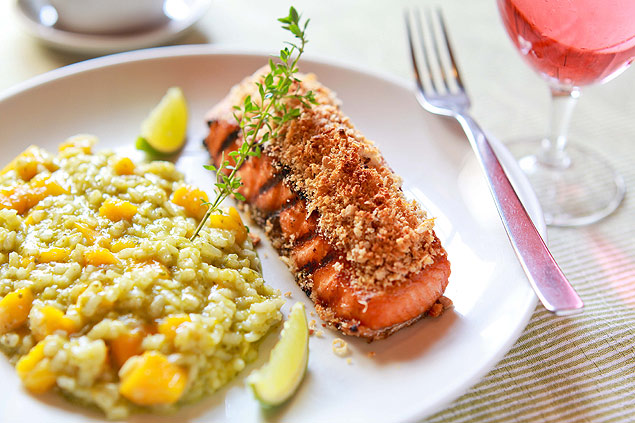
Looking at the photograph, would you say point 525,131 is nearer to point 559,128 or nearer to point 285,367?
point 559,128

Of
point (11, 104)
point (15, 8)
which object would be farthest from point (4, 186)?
point (15, 8)

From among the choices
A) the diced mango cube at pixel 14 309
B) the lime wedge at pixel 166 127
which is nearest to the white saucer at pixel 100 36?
the lime wedge at pixel 166 127

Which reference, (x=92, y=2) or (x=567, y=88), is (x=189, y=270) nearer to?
(x=567, y=88)

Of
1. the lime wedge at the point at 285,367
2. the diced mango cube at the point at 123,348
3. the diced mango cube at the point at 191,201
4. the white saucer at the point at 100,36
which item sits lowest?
the lime wedge at the point at 285,367

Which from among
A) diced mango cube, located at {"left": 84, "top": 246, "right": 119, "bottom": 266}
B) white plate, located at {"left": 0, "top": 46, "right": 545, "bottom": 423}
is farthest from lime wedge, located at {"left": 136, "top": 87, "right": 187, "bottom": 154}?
diced mango cube, located at {"left": 84, "top": 246, "right": 119, "bottom": 266}

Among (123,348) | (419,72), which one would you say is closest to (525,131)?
(419,72)

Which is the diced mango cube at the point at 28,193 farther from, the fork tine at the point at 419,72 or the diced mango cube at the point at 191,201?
the fork tine at the point at 419,72
